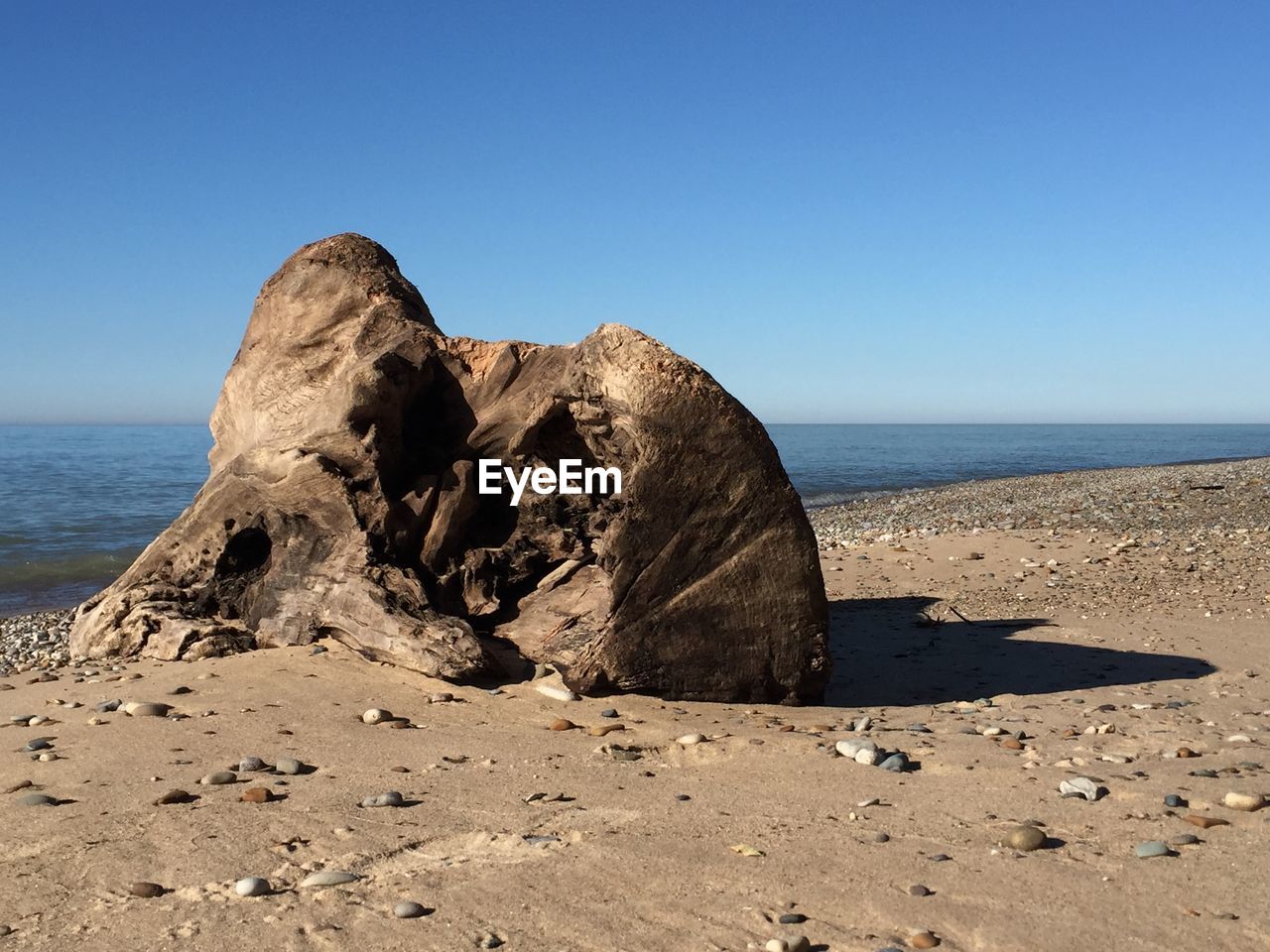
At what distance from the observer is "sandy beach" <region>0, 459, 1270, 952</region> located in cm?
291

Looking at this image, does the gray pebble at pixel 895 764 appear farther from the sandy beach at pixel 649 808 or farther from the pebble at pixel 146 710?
the pebble at pixel 146 710

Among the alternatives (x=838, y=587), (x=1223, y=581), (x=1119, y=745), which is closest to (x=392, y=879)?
(x=1119, y=745)

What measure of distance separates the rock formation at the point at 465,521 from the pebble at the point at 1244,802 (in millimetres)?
2091

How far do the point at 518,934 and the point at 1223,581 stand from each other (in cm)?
866

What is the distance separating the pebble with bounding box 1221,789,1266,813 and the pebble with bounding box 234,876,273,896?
344 centimetres

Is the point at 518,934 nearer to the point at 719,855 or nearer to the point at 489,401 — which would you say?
the point at 719,855

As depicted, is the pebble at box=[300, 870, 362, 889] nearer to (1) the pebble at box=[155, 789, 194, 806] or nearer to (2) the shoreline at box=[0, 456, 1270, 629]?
(1) the pebble at box=[155, 789, 194, 806]

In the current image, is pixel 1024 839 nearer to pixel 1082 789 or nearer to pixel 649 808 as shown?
pixel 1082 789

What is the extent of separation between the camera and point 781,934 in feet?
9.29

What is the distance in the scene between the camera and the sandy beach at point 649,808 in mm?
2912

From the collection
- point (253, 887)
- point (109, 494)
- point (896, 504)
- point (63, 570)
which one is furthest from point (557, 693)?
point (109, 494)

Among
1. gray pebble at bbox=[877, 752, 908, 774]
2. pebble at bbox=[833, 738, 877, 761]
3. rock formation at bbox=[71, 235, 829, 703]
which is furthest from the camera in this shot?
rock formation at bbox=[71, 235, 829, 703]

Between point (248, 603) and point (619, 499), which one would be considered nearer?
point (619, 499)

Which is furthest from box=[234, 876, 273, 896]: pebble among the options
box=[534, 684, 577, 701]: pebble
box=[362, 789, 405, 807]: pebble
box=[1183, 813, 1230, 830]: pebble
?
box=[1183, 813, 1230, 830]: pebble
